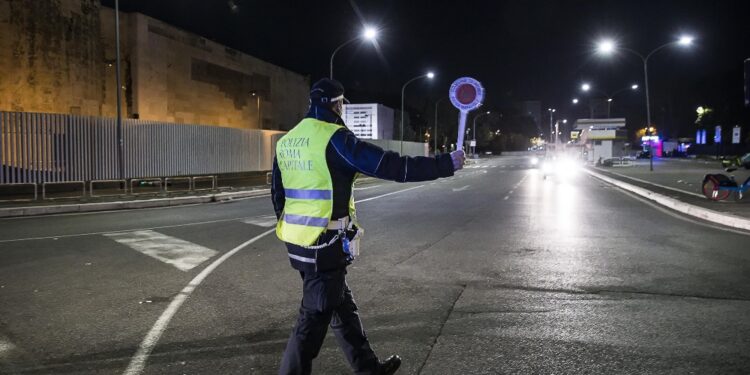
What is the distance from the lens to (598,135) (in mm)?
54594

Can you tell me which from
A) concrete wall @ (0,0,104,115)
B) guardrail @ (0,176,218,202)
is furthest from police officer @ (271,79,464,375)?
concrete wall @ (0,0,104,115)

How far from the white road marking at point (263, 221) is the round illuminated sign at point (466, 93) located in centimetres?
774

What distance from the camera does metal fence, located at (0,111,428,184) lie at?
18.9m

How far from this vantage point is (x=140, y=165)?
23266 millimetres

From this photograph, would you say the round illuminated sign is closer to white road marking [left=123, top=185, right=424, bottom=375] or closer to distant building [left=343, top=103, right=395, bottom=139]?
white road marking [left=123, top=185, right=424, bottom=375]

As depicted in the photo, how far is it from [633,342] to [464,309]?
150 centimetres

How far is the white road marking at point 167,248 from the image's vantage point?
790cm

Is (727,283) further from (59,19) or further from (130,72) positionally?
(130,72)

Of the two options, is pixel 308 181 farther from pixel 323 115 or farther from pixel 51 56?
pixel 51 56

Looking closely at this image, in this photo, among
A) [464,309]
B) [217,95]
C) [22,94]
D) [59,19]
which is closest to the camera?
[464,309]

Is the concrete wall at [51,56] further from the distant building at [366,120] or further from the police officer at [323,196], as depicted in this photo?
the distant building at [366,120]

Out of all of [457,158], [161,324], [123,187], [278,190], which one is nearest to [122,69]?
[123,187]

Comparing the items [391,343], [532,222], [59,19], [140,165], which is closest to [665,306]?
[391,343]

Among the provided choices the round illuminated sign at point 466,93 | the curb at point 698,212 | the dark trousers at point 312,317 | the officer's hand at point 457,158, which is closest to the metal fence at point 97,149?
the round illuminated sign at point 466,93
